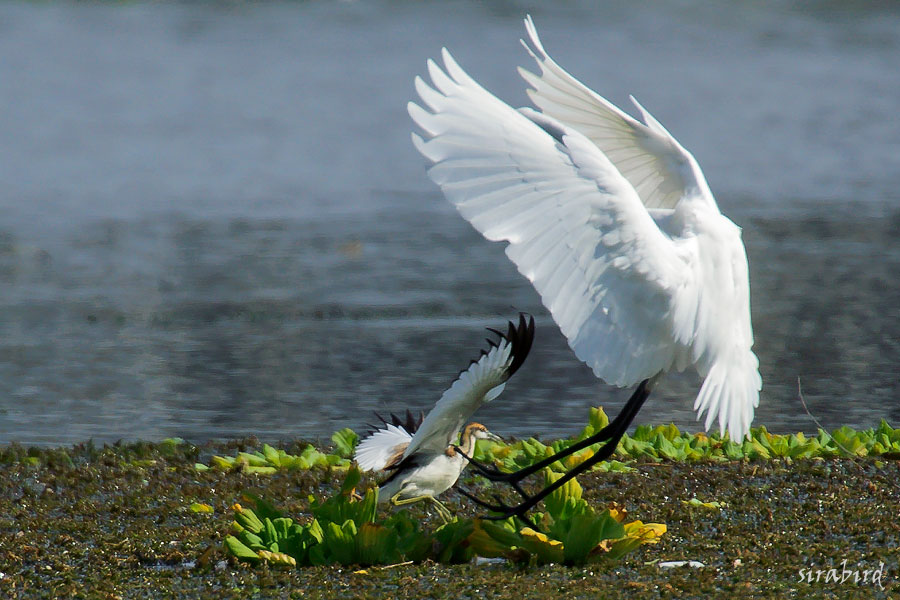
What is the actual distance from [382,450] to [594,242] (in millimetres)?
1680

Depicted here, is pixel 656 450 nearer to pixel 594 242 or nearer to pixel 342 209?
pixel 594 242

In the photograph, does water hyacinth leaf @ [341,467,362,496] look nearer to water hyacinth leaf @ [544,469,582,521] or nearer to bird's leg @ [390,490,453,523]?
bird's leg @ [390,490,453,523]

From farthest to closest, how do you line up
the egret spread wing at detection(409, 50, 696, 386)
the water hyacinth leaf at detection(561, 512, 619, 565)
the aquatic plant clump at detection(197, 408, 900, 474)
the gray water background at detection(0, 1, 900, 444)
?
the gray water background at detection(0, 1, 900, 444) → the aquatic plant clump at detection(197, 408, 900, 474) → the water hyacinth leaf at detection(561, 512, 619, 565) → the egret spread wing at detection(409, 50, 696, 386)

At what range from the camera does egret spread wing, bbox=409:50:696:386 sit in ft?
14.5

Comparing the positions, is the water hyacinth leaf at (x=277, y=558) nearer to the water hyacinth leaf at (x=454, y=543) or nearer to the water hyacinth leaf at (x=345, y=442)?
the water hyacinth leaf at (x=454, y=543)

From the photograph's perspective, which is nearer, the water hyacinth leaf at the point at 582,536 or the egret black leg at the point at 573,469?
the water hyacinth leaf at the point at 582,536

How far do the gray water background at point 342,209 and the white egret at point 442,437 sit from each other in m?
2.44

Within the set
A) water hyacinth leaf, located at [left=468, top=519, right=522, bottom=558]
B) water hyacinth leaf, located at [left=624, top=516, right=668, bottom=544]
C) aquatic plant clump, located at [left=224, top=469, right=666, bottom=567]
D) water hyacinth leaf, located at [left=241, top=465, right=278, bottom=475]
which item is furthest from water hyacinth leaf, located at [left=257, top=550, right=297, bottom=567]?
water hyacinth leaf, located at [left=241, top=465, right=278, bottom=475]

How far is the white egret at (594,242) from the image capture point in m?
4.45

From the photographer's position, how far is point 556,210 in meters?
4.52

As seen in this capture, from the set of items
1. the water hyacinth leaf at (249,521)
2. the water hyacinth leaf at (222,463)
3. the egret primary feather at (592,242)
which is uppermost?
the egret primary feather at (592,242)

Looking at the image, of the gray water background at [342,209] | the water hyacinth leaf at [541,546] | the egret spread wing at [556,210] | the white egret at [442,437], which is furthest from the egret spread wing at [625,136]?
the gray water background at [342,209]

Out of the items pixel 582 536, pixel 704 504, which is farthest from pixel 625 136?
pixel 704 504

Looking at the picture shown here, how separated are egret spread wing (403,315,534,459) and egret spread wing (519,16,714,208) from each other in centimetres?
91
